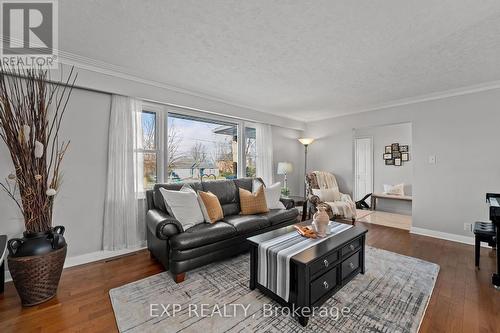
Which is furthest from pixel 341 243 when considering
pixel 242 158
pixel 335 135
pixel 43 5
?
pixel 335 135

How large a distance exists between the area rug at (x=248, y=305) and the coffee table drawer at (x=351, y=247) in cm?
34

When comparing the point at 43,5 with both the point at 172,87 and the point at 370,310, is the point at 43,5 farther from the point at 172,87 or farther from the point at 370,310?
the point at 370,310

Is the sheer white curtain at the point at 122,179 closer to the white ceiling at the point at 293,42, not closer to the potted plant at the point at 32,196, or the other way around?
the white ceiling at the point at 293,42

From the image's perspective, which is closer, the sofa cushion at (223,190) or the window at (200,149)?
the sofa cushion at (223,190)

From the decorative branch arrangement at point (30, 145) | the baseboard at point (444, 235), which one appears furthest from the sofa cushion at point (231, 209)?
the baseboard at point (444, 235)

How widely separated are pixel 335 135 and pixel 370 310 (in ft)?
12.9

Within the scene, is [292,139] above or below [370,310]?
above

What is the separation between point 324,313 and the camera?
1.74 m

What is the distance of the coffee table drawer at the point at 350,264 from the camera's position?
6.74ft

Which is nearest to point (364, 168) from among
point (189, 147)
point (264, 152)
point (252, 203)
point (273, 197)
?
point (264, 152)

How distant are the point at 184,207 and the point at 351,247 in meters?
1.90

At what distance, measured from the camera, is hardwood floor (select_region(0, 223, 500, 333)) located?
5.31 feet

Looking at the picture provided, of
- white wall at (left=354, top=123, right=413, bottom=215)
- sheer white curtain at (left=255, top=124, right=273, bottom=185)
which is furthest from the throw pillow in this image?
white wall at (left=354, top=123, right=413, bottom=215)

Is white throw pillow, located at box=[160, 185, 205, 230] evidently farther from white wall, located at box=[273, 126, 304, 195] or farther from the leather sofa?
white wall, located at box=[273, 126, 304, 195]
